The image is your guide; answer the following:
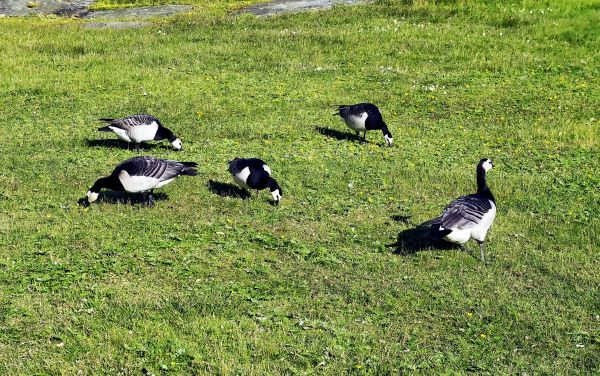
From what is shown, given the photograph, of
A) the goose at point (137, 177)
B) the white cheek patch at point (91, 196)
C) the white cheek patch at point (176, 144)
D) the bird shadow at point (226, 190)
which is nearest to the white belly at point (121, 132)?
the white cheek patch at point (176, 144)

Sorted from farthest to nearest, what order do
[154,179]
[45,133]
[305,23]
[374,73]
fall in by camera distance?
[305,23]
[374,73]
[45,133]
[154,179]

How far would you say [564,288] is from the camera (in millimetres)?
12562

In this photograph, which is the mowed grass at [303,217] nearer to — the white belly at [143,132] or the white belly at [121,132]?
the white belly at [121,132]

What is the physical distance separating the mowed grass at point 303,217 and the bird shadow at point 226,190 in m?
0.33

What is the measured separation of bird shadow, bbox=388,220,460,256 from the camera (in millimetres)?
13891

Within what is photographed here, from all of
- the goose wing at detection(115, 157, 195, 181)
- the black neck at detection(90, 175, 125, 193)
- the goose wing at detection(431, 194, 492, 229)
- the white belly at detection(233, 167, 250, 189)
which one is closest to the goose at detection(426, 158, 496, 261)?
the goose wing at detection(431, 194, 492, 229)

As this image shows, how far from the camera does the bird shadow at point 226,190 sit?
54.7 ft

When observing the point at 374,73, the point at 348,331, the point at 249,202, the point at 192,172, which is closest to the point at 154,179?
the point at 192,172

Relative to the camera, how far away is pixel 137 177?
15.0 meters

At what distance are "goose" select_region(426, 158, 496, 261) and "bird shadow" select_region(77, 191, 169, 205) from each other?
6259 millimetres

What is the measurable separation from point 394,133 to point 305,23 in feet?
56.3

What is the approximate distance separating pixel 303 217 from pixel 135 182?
3550mm

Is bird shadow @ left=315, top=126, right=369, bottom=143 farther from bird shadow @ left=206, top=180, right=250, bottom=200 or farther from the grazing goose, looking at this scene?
bird shadow @ left=206, top=180, right=250, bottom=200

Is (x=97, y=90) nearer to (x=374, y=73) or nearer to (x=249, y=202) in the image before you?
(x=374, y=73)
